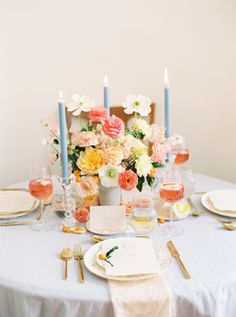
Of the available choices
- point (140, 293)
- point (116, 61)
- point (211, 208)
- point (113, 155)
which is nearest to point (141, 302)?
point (140, 293)

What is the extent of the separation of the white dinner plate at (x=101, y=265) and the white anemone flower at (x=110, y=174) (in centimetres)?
24

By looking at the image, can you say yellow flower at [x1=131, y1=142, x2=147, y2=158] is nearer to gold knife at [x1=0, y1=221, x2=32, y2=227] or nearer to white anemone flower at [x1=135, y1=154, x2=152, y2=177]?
white anemone flower at [x1=135, y1=154, x2=152, y2=177]

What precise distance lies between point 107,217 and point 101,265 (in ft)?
1.04

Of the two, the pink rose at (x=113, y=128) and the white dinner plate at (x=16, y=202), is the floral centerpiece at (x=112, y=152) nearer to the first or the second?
the pink rose at (x=113, y=128)

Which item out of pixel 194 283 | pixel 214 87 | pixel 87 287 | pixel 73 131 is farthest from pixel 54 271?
pixel 214 87

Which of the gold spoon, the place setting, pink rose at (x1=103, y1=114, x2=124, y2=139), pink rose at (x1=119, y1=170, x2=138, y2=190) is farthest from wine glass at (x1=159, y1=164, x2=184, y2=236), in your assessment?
the gold spoon

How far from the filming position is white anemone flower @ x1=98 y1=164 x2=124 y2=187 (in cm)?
159

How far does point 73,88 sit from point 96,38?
33 cm

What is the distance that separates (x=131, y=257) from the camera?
139 centimetres

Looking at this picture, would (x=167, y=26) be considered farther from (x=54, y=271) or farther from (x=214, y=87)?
(x=54, y=271)

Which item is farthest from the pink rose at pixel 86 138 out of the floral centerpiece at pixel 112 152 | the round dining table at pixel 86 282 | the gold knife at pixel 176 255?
the gold knife at pixel 176 255

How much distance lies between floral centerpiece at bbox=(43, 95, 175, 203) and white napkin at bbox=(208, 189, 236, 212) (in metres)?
0.30

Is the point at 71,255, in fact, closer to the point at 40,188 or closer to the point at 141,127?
the point at 40,188

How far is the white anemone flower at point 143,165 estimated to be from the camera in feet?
5.19
